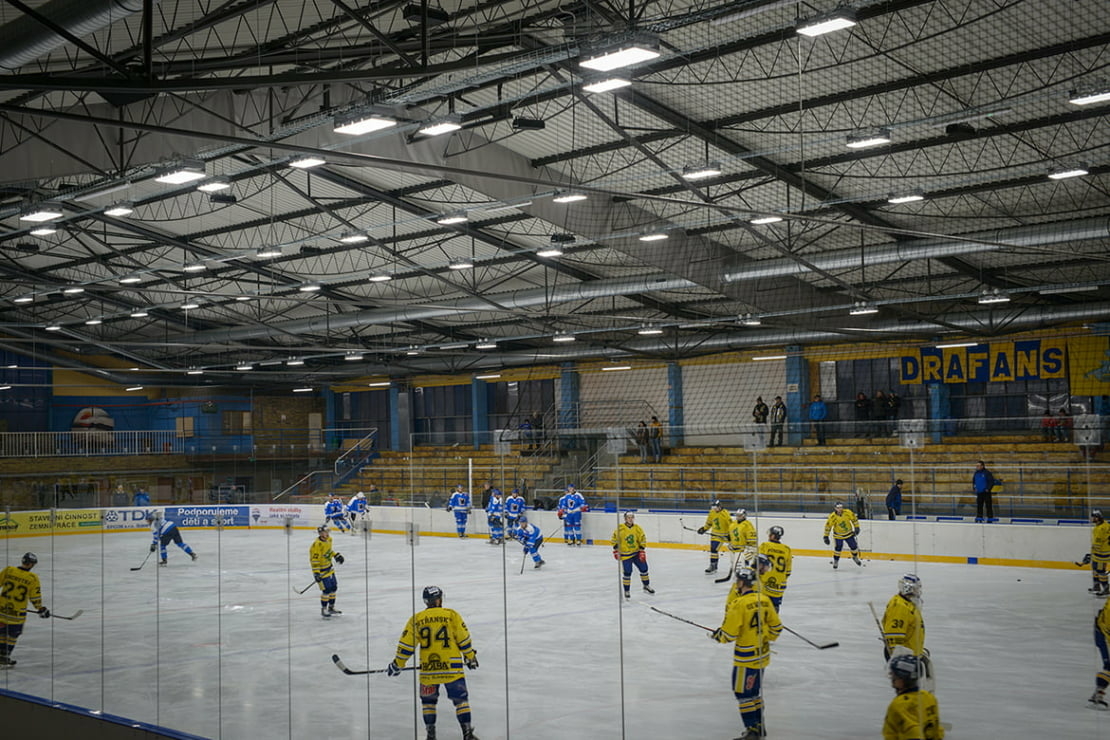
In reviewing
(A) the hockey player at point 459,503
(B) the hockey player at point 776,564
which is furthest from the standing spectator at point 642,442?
(A) the hockey player at point 459,503

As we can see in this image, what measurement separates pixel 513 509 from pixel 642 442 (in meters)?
1.34

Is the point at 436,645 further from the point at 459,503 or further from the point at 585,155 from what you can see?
the point at 585,155

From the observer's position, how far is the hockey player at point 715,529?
9008mm

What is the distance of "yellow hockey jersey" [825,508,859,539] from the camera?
8.25 meters

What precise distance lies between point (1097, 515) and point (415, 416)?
4009 centimetres

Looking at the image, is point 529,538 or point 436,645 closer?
point 436,645

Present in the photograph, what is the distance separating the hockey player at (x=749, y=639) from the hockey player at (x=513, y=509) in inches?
86.3

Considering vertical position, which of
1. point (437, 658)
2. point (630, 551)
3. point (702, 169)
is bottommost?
point (437, 658)

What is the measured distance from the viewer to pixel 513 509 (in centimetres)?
932

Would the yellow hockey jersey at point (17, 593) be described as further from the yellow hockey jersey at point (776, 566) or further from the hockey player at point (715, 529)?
the yellow hockey jersey at point (776, 566)

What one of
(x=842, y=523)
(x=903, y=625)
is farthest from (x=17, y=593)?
(x=903, y=625)

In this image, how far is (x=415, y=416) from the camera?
45125 millimetres

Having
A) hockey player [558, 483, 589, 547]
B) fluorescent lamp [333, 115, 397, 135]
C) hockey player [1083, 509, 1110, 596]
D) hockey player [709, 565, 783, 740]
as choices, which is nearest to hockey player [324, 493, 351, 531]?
hockey player [558, 483, 589, 547]

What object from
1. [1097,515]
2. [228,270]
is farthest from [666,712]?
[228,270]
